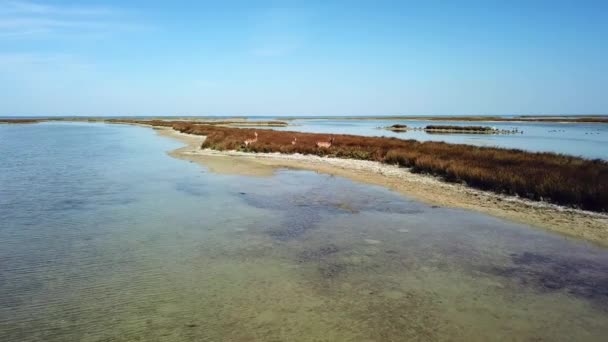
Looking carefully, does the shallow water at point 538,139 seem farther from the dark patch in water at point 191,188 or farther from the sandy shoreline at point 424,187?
the dark patch in water at point 191,188

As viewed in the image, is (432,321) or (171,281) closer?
(432,321)

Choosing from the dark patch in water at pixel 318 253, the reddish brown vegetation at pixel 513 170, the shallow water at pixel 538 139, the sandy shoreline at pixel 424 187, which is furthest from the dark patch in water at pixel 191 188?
the shallow water at pixel 538 139

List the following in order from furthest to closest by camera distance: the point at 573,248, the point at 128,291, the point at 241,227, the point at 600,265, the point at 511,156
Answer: the point at 511,156, the point at 241,227, the point at 573,248, the point at 600,265, the point at 128,291

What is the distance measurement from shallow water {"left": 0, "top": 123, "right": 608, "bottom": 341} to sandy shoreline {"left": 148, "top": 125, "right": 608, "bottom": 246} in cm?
93

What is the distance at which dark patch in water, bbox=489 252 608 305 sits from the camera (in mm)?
6820

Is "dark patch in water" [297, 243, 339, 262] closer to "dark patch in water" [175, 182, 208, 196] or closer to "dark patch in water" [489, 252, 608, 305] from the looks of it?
"dark patch in water" [489, 252, 608, 305]

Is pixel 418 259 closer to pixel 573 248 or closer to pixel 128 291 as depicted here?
pixel 573 248

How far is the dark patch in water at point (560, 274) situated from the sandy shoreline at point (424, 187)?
1956 mm

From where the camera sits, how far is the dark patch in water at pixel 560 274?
22.4 ft

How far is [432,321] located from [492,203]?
9154 mm

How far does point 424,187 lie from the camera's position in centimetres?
1673

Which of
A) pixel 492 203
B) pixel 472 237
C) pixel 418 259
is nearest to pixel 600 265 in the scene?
pixel 472 237

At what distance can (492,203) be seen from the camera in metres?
13.6

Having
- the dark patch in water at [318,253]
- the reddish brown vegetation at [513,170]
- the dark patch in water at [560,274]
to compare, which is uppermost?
the reddish brown vegetation at [513,170]
